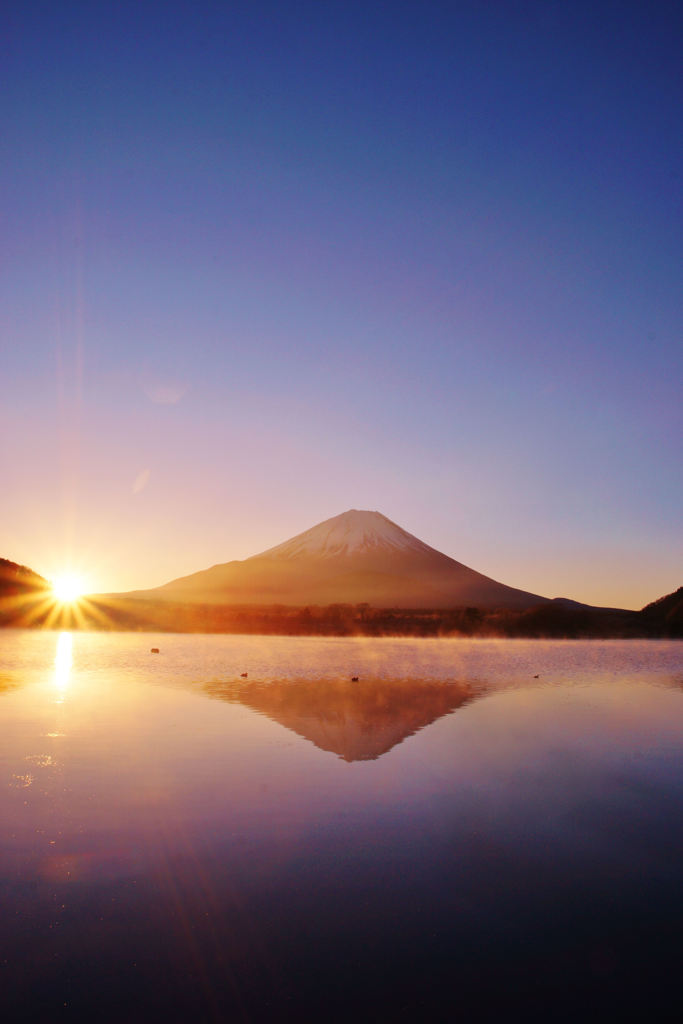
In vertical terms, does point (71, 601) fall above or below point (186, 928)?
above

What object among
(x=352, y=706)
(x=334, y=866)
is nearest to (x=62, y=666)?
(x=352, y=706)

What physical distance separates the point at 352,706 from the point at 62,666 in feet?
52.1

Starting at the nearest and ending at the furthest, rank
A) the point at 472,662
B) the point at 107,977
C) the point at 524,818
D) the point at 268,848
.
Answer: the point at 107,977
the point at 268,848
the point at 524,818
the point at 472,662

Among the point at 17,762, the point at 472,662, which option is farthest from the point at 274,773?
the point at 472,662

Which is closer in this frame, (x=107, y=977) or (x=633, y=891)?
(x=107, y=977)

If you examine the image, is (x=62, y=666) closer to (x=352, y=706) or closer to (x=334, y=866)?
(x=352, y=706)

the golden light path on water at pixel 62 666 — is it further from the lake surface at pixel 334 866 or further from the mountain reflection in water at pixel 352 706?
the lake surface at pixel 334 866

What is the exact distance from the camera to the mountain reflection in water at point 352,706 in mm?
14961

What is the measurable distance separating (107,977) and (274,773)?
644 centimetres

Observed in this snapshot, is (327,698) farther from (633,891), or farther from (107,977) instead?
(107,977)

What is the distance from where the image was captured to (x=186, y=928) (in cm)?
621

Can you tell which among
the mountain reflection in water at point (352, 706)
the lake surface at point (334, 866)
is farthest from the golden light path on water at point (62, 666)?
the lake surface at point (334, 866)

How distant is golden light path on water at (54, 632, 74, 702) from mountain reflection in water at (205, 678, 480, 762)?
4.55 metres

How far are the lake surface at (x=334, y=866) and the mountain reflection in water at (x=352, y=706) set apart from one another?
18 centimetres
